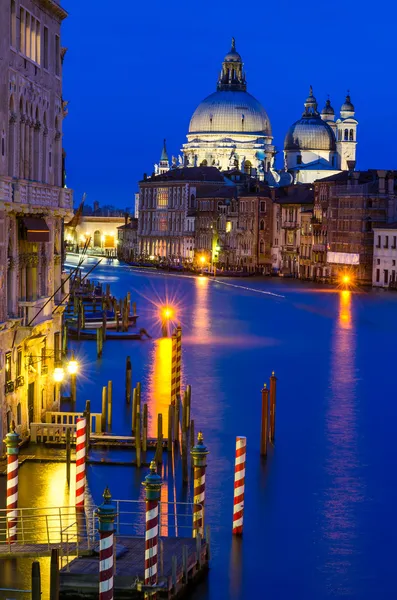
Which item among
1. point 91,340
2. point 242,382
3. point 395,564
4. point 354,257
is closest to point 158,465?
point 395,564

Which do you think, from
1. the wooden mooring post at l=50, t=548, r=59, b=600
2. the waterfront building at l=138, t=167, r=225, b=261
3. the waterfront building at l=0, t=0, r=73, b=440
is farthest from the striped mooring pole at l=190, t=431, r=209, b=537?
the waterfront building at l=138, t=167, r=225, b=261

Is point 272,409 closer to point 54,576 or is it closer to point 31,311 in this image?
point 31,311

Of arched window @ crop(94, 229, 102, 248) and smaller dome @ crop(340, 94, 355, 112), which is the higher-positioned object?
smaller dome @ crop(340, 94, 355, 112)

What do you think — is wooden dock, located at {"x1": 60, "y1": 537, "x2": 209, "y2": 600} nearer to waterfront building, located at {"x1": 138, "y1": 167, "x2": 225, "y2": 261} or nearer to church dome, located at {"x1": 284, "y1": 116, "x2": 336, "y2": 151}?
waterfront building, located at {"x1": 138, "y1": 167, "x2": 225, "y2": 261}

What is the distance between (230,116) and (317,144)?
1504cm

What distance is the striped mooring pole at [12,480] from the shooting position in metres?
14.8

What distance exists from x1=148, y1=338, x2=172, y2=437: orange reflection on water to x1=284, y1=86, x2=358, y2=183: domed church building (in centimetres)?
8546

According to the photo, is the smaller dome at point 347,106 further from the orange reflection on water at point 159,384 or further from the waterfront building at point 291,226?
the orange reflection on water at point 159,384

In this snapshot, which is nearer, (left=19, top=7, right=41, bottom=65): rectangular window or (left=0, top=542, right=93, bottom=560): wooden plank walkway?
(left=0, top=542, right=93, bottom=560): wooden plank walkway

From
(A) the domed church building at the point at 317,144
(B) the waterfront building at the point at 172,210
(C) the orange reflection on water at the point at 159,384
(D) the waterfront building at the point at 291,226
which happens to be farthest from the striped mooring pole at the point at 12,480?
(A) the domed church building at the point at 317,144

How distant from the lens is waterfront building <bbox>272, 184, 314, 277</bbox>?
94.2 metres

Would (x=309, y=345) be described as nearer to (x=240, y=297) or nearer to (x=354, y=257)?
(x=240, y=297)

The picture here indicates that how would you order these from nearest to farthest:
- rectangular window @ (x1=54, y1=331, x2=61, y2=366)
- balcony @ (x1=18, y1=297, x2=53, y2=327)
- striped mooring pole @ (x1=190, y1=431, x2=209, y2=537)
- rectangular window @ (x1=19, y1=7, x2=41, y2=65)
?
striped mooring pole @ (x1=190, y1=431, x2=209, y2=537), rectangular window @ (x1=19, y1=7, x2=41, y2=65), balcony @ (x1=18, y1=297, x2=53, y2=327), rectangular window @ (x1=54, y1=331, x2=61, y2=366)

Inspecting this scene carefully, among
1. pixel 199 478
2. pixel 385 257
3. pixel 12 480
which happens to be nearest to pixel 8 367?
pixel 12 480
